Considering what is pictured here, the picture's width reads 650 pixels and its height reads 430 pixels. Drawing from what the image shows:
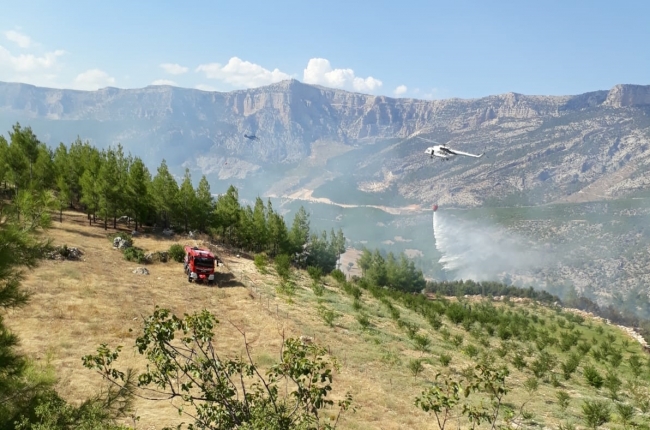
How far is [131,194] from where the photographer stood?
1912 inches

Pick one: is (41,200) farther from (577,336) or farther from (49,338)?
(577,336)

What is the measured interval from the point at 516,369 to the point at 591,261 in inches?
7053

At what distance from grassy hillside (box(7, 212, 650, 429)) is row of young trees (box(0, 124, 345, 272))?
5.42 meters

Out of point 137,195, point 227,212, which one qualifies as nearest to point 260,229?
point 227,212

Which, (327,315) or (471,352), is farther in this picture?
(327,315)

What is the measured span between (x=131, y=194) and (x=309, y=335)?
34.8 m

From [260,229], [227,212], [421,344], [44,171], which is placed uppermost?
[44,171]

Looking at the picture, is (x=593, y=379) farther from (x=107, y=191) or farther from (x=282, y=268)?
(x=107, y=191)

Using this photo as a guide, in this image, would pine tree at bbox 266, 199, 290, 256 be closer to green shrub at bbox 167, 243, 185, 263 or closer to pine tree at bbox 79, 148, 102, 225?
green shrub at bbox 167, 243, 185, 263

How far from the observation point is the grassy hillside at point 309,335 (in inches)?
677

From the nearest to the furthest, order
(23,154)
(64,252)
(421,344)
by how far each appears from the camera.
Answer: (421,344)
(64,252)
(23,154)

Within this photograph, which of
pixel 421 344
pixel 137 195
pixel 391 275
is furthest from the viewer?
pixel 391 275

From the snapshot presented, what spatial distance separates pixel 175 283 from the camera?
32375 mm

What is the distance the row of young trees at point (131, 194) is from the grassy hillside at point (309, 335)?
17.8 ft
